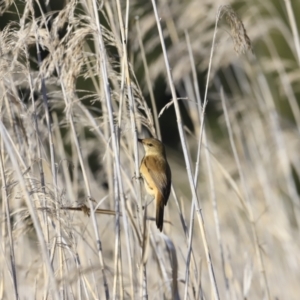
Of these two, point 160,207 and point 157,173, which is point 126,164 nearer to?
point 157,173

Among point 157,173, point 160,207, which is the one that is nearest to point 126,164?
point 157,173

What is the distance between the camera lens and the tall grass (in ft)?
7.54

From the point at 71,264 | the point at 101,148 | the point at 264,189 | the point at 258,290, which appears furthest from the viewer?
the point at 101,148

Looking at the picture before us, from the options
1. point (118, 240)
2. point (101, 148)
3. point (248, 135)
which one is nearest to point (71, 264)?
point (118, 240)

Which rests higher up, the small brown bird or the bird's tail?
the small brown bird

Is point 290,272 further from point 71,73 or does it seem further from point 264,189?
point 71,73

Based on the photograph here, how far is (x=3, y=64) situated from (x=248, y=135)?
2793 millimetres

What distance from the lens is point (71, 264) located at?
10.3 feet

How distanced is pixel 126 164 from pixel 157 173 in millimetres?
1031

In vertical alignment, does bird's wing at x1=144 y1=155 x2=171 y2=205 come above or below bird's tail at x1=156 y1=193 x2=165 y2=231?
above

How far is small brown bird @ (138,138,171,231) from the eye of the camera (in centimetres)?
266

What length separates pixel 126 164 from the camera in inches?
148

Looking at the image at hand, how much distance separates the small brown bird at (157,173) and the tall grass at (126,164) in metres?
0.08

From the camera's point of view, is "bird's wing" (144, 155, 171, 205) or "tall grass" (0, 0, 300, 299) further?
"bird's wing" (144, 155, 171, 205)
